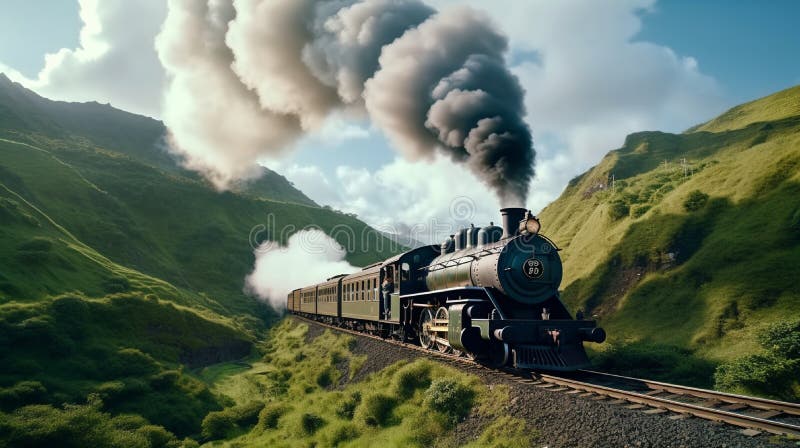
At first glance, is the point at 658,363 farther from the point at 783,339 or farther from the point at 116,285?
the point at 116,285

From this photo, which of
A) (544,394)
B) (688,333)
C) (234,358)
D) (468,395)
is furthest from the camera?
(234,358)

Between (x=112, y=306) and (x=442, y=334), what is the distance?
1886 cm

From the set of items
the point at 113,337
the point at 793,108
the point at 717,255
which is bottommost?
the point at 113,337

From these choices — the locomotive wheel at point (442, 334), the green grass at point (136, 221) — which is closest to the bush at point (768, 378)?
the locomotive wheel at point (442, 334)

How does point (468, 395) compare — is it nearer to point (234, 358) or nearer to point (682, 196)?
point (682, 196)

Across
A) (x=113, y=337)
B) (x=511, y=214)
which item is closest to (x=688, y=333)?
(x=511, y=214)

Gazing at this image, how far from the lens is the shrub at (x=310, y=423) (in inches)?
480

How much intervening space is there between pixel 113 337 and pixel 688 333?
23.1 meters

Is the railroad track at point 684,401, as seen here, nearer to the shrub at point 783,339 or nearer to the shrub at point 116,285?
the shrub at point 783,339

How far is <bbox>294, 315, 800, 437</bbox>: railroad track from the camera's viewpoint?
6017 mm

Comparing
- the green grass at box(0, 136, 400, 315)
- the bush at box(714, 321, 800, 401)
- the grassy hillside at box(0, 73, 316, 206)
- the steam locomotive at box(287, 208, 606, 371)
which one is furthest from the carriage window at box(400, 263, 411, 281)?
the grassy hillside at box(0, 73, 316, 206)

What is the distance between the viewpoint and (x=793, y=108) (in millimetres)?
35750

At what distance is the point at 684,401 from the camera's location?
25.1 feet

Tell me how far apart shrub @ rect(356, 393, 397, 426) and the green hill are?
7.18m
